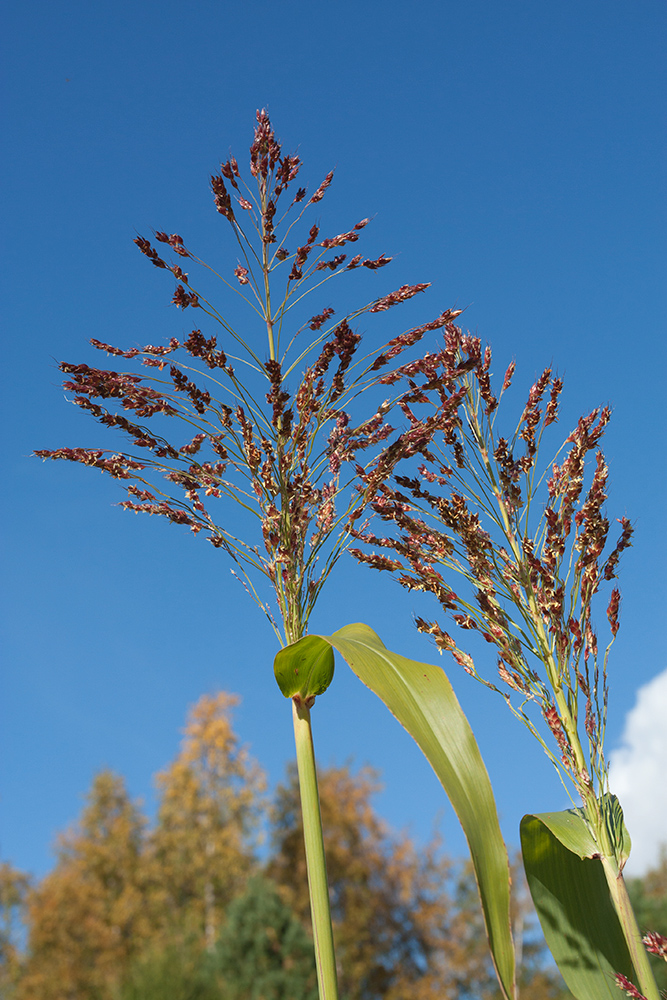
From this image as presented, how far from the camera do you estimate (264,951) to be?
11.5 meters

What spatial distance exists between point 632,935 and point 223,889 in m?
20.7

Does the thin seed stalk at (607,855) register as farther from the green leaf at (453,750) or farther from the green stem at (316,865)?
the green stem at (316,865)

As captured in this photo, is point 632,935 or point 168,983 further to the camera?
point 168,983

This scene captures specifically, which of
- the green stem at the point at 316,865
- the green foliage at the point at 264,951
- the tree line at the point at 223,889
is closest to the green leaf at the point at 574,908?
the green stem at the point at 316,865

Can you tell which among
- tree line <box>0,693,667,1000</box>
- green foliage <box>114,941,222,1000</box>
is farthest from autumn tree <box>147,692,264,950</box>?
green foliage <box>114,941,222,1000</box>

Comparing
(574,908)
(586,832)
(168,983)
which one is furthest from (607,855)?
(168,983)

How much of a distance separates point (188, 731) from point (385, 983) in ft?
27.8

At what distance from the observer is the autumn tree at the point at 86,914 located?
17469 millimetres

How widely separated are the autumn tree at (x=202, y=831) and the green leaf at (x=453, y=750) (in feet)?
63.0

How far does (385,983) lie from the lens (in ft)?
61.5

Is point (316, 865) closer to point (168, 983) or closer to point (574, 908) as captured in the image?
point (574, 908)

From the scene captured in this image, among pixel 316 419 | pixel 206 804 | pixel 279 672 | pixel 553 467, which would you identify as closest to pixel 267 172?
pixel 316 419

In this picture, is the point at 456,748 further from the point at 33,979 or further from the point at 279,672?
the point at 33,979

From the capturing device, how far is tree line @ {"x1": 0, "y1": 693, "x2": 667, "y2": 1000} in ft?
59.1
